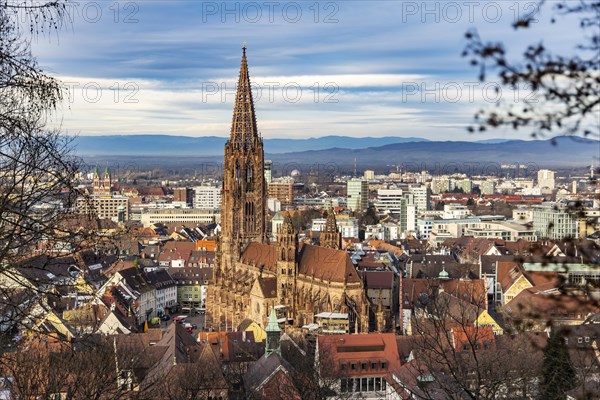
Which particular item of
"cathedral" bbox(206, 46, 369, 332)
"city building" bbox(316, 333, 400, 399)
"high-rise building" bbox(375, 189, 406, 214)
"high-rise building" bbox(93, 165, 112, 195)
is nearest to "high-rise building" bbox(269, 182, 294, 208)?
"high-rise building" bbox(375, 189, 406, 214)

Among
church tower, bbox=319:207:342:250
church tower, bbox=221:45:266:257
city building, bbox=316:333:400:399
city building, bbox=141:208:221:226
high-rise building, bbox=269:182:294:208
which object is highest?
church tower, bbox=221:45:266:257

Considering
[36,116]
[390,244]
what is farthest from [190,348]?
[390,244]

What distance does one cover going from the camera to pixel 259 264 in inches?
2431

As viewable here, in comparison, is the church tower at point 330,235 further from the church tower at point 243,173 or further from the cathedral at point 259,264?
the church tower at point 243,173

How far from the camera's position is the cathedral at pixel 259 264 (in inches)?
2047

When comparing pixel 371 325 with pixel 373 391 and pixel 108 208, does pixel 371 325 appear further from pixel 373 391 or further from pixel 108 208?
pixel 108 208

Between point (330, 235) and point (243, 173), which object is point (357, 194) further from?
point (330, 235)

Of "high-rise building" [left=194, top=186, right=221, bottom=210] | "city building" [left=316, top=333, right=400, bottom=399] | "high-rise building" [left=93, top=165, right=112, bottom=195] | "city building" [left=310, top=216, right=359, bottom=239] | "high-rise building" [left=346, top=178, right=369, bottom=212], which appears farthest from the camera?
"high-rise building" [left=194, top=186, right=221, bottom=210]

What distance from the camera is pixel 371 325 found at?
51.6 metres

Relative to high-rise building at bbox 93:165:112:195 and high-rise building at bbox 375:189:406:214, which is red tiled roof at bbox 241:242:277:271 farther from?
high-rise building at bbox 375:189:406:214

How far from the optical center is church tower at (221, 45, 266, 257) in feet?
214

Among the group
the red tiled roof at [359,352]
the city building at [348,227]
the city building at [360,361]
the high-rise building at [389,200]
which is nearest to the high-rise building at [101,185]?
the high-rise building at [389,200]

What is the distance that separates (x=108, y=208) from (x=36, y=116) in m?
141

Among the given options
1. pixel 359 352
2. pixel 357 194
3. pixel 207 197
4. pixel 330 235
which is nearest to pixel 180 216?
pixel 357 194
